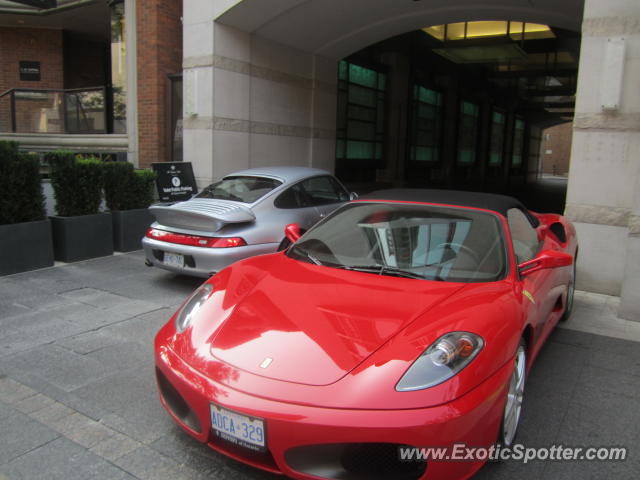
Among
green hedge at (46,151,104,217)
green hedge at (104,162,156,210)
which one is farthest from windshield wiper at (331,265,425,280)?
green hedge at (104,162,156,210)

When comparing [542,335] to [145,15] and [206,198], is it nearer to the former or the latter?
[206,198]

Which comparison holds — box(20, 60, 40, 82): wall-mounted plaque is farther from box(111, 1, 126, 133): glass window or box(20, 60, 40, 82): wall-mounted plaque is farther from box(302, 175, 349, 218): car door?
box(302, 175, 349, 218): car door

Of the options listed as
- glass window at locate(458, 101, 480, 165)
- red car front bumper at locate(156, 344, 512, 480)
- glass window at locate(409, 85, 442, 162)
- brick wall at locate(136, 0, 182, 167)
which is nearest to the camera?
red car front bumper at locate(156, 344, 512, 480)

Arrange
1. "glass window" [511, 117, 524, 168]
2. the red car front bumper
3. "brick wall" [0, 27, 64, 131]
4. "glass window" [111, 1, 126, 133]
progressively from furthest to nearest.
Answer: "glass window" [511, 117, 524, 168], "brick wall" [0, 27, 64, 131], "glass window" [111, 1, 126, 133], the red car front bumper

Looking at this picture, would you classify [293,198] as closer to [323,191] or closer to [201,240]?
[323,191]

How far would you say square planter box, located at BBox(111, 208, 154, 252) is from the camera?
828 cm

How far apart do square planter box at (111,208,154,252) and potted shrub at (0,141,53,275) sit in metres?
1.19

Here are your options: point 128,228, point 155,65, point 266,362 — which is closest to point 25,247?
point 128,228

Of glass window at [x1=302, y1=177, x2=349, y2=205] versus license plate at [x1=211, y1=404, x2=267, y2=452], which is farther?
glass window at [x1=302, y1=177, x2=349, y2=205]

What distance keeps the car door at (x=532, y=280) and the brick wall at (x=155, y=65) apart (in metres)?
9.48

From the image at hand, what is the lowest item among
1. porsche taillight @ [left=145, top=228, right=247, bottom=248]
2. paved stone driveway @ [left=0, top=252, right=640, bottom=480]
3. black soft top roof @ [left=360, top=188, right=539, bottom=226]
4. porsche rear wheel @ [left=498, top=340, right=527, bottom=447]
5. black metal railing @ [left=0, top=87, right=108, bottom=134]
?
paved stone driveway @ [left=0, top=252, right=640, bottom=480]

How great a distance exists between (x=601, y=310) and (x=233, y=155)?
24.0ft

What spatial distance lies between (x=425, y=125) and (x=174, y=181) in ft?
44.1

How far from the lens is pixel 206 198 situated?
7.05m
